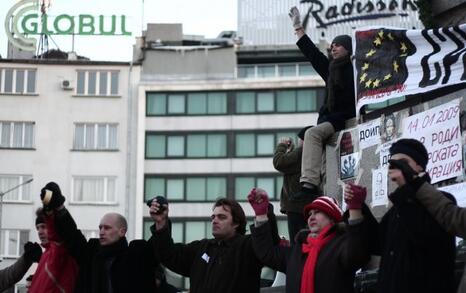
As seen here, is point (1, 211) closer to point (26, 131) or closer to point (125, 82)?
point (26, 131)

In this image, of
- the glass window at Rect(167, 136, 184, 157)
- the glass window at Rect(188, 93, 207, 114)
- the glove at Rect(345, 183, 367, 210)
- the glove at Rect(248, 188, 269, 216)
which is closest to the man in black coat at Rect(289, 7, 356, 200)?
the glove at Rect(248, 188, 269, 216)

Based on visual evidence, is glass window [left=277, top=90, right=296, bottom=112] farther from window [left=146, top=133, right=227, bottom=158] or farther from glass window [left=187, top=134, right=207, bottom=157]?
glass window [left=187, top=134, right=207, bottom=157]

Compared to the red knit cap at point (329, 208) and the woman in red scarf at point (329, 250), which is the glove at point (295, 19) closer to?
the woman in red scarf at point (329, 250)

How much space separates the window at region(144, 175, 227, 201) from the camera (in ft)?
166

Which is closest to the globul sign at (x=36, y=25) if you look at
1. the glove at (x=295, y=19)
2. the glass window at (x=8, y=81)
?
the glass window at (x=8, y=81)

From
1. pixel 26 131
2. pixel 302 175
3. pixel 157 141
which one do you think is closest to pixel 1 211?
pixel 26 131

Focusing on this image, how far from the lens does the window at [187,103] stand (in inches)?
2021

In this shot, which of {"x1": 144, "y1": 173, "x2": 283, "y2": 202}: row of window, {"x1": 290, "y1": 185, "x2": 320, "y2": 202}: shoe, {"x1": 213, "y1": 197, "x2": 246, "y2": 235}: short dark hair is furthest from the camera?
{"x1": 144, "y1": 173, "x2": 283, "y2": 202}: row of window

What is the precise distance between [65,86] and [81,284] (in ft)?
144

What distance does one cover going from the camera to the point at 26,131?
51.3 m

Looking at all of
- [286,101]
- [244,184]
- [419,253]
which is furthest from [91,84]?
[419,253]

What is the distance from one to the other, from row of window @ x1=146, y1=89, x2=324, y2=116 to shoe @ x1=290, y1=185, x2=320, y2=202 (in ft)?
133

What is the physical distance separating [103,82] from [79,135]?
11.0 ft

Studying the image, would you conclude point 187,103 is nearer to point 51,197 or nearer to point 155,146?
point 155,146
